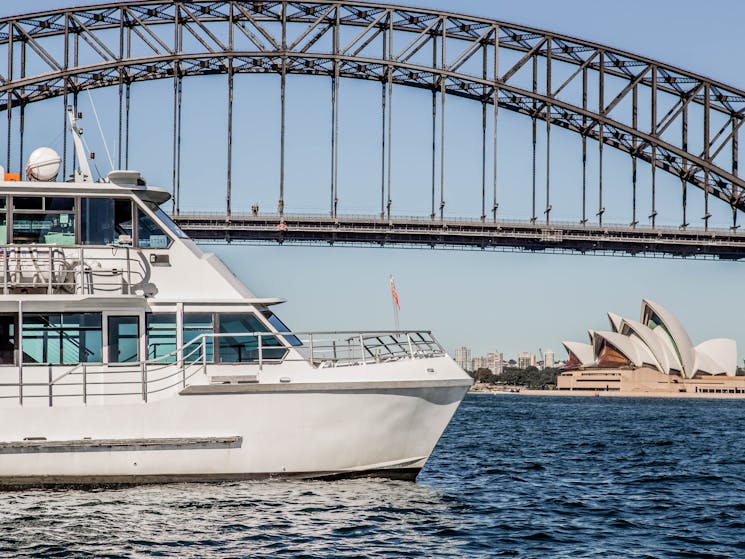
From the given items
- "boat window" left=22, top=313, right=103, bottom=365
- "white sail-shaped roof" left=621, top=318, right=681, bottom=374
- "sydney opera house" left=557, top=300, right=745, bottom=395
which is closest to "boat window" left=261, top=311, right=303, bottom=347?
"boat window" left=22, top=313, right=103, bottom=365

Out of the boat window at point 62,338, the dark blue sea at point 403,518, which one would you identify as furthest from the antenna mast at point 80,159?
the dark blue sea at point 403,518

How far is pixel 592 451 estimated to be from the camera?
28203mm

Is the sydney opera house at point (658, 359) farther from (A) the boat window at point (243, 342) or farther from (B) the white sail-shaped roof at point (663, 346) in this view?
(A) the boat window at point (243, 342)

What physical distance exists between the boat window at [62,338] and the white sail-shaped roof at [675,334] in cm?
10837

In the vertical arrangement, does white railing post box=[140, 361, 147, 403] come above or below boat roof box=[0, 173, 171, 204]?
below

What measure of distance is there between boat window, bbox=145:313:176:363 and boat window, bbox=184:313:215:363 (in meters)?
0.21

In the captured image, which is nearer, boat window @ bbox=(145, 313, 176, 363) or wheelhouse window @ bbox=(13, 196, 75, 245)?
boat window @ bbox=(145, 313, 176, 363)

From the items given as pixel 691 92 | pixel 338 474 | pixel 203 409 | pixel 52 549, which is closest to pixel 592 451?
pixel 338 474

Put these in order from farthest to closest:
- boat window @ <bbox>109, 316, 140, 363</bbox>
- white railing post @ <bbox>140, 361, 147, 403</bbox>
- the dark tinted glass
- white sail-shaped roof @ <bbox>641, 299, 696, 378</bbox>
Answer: white sail-shaped roof @ <bbox>641, 299, 696, 378</bbox> < the dark tinted glass < boat window @ <bbox>109, 316, 140, 363</bbox> < white railing post @ <bbox>140, 361, 147, 403</bbox>

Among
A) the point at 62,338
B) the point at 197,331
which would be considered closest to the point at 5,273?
the point at 62,338

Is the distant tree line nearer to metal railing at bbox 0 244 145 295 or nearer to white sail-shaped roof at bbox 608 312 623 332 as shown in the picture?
white sail-shaped roof at bbox 608 312 623 332

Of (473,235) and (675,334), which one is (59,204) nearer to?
(473,235)

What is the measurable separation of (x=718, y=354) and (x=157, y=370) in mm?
126354

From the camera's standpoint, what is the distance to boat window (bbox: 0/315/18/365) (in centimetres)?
1816
